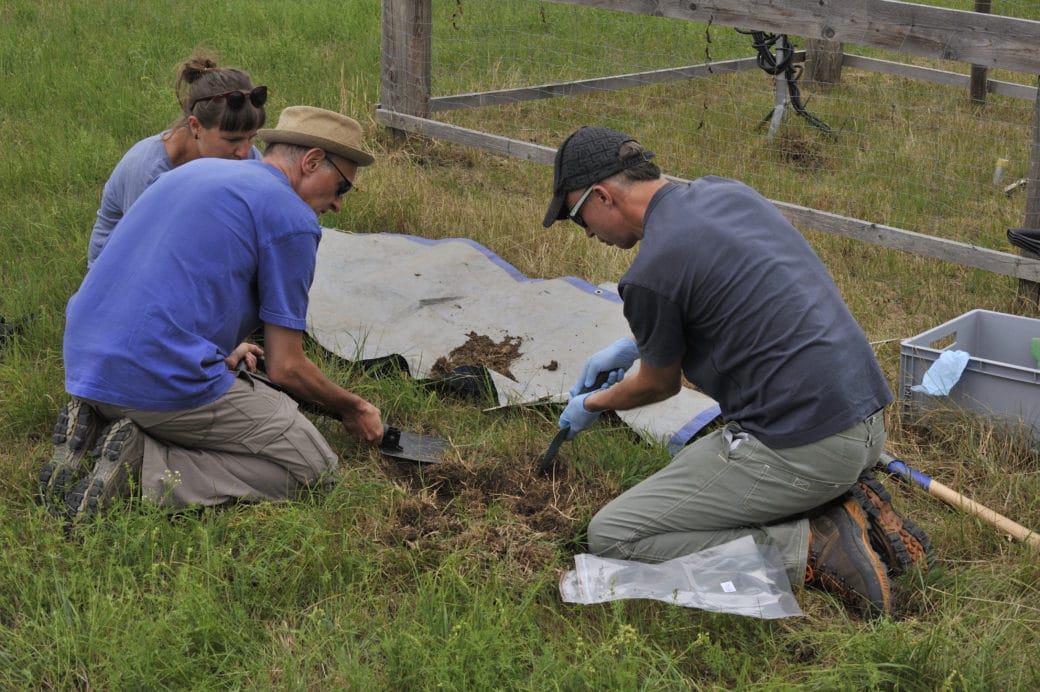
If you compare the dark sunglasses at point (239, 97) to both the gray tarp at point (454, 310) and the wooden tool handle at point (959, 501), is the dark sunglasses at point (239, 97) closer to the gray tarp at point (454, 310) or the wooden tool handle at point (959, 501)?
the gray tarp at point (454, 310)

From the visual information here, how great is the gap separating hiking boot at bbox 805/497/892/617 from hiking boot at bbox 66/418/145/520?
206 cm

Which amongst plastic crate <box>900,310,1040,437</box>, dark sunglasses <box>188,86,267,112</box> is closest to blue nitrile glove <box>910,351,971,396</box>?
plastic crate <box>900,310,1040,437</box>

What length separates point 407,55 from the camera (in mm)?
6949

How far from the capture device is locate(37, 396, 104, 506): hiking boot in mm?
3232

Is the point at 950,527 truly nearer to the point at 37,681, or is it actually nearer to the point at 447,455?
the point at 447,455

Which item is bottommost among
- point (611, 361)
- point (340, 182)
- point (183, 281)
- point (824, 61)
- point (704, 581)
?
point (704, 581)

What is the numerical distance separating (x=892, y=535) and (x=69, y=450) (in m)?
2.53

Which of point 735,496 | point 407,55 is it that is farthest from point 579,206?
point 407,55

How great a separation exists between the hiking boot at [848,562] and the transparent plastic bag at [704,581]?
0.46ft

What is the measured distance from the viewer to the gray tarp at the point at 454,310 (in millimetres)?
4496

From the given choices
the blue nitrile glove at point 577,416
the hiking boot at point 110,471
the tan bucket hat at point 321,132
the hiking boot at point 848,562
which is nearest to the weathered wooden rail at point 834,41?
the hiking boot at point 848,562

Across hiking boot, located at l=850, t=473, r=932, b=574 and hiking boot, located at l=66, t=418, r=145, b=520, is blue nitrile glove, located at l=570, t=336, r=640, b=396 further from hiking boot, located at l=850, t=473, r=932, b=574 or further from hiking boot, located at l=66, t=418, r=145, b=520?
hiking boot, located at l=66, t=418, r=145, b=520

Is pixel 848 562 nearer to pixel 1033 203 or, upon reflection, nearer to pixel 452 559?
pixel 452 559

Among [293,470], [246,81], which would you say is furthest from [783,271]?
[246,81]
